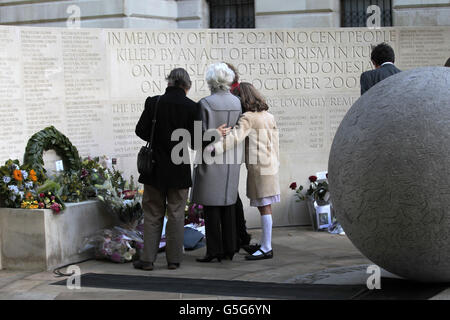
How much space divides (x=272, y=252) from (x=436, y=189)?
2.99 m

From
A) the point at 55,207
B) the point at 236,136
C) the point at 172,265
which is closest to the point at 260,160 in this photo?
the point at 236,136

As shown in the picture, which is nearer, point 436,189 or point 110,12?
point 436,189

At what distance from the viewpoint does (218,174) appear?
7.21m

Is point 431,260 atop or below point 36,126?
below

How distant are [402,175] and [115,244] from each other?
139 inches

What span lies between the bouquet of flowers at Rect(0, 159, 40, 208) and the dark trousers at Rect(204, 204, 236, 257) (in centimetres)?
177

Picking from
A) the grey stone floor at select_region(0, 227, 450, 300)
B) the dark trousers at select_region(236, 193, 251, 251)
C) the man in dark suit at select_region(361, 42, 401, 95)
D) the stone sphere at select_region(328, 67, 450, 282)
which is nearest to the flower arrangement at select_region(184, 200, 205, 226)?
the grey stone floor at select_region(0, 227, 450, 300)

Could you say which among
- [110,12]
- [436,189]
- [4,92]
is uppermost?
[110,12]

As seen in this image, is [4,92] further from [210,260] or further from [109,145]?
[210,260]

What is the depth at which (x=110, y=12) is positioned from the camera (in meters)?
14.1

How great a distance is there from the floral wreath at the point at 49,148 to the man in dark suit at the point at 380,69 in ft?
11.0

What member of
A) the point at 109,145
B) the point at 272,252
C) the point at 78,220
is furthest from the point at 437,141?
the point at 109,145

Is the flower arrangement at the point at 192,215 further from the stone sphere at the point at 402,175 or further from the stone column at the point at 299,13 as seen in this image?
the stone column at the point at 299,13

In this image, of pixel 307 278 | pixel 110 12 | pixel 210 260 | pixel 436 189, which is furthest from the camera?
pixel 110 12
